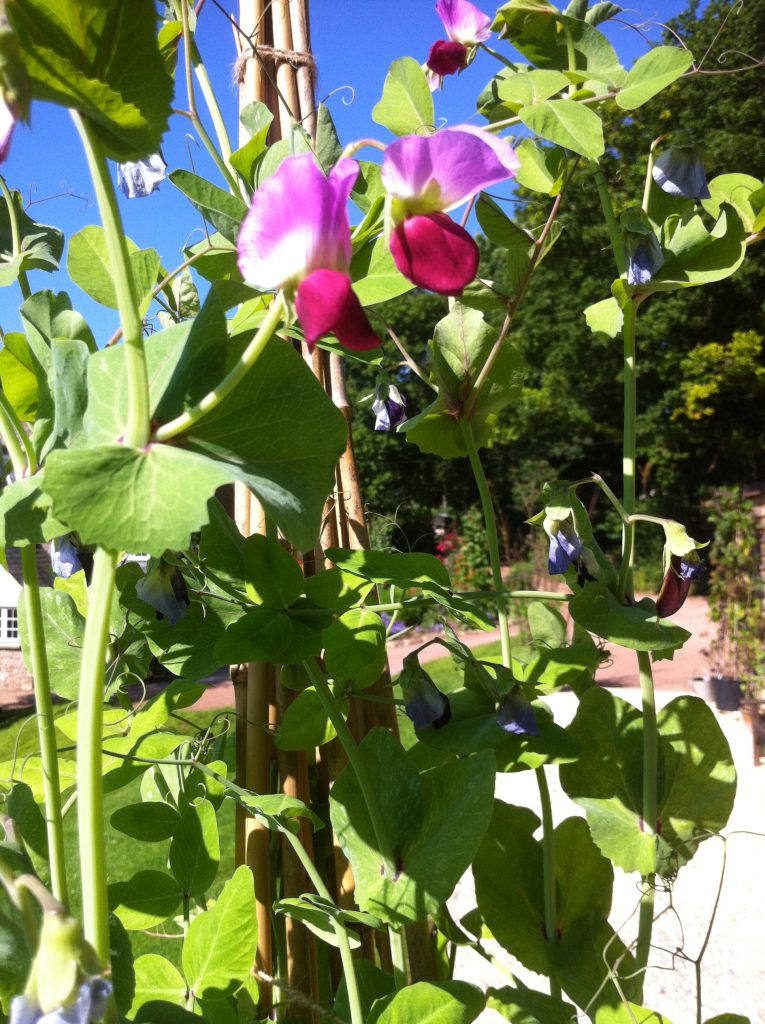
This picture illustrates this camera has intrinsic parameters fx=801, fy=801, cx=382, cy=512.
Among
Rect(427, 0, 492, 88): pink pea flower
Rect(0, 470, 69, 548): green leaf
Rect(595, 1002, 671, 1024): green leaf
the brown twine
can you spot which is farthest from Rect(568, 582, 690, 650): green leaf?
the brown twine

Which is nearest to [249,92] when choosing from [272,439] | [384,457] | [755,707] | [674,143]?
[674,143]

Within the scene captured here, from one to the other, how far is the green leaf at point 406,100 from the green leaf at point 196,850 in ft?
1.74

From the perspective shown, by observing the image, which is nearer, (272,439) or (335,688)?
(272,439)

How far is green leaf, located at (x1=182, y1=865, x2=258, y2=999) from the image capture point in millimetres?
477

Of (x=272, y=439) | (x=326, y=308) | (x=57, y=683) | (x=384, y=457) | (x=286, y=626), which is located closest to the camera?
(x=326, y=308)

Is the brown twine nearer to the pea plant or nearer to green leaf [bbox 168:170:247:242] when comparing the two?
the pea plant

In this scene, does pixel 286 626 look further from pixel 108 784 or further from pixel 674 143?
pixel 674 143

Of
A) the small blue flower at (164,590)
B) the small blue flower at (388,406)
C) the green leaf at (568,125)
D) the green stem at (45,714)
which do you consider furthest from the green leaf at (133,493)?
the small blue flower at (388,406)

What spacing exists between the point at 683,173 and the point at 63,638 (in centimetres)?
61

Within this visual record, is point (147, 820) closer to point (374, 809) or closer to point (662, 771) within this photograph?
point (374, 809)

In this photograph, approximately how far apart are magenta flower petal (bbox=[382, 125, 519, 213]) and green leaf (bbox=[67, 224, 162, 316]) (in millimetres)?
277

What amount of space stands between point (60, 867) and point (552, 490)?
0.40m

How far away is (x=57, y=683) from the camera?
68 cm

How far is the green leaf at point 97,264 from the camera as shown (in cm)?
54
